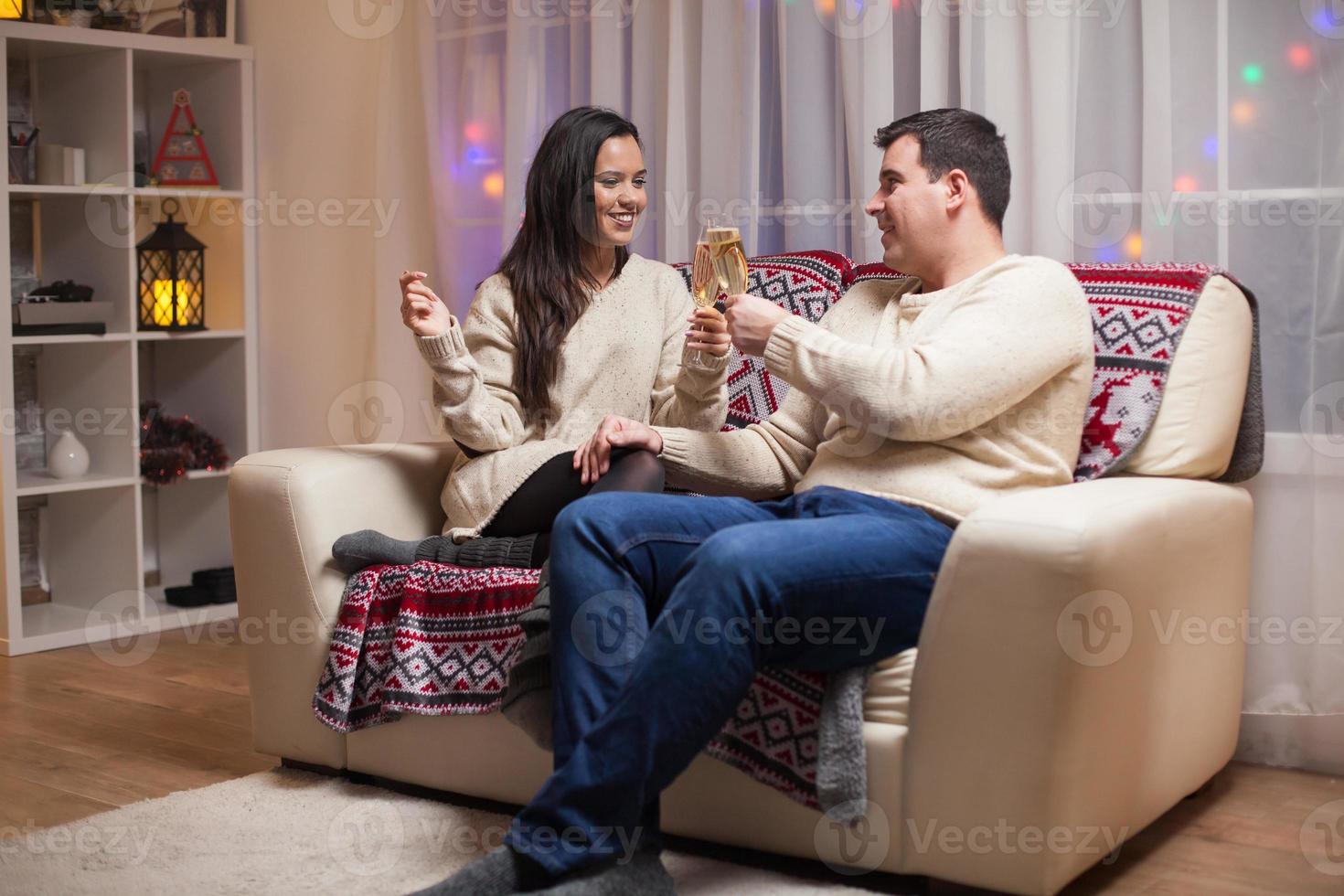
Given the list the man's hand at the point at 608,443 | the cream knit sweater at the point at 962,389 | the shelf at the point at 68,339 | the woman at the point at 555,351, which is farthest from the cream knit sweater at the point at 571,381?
the shelf at the point at 68,339

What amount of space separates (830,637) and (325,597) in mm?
940

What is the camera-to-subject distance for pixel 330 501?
2.36 m

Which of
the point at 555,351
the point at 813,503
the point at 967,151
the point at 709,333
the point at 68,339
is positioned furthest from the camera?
the point at 68,339

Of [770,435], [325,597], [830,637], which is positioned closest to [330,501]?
[325,597]

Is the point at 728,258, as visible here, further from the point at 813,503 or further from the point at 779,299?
the point at 779,299

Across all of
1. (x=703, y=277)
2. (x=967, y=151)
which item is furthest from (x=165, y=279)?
(x=967, y=151)

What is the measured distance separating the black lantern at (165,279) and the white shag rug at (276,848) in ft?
5.57

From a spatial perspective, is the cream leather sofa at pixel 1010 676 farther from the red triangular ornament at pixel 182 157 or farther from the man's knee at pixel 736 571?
the red triangular ornament at pixel 182 157

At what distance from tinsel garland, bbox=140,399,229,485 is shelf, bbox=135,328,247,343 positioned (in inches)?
7.5

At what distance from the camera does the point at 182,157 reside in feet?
12.3

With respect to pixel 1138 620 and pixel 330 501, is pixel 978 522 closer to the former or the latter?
pixel 1138 620

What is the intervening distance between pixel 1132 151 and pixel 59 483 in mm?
2574

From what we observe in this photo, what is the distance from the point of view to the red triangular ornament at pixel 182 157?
3.73 m

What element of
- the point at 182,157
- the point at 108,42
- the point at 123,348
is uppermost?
the point at 108,42
